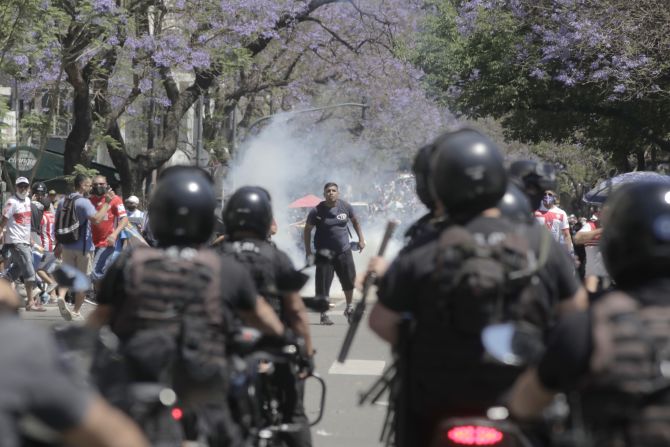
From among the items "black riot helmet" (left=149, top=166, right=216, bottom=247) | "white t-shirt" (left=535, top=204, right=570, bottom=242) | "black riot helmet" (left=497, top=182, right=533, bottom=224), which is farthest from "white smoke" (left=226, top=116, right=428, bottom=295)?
"black riot helmet" (left=149, top=166, right=216, bottom=247)

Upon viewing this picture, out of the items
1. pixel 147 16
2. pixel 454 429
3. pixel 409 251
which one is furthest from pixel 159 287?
pixel 147 16

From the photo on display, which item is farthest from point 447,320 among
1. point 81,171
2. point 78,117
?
point 78,117

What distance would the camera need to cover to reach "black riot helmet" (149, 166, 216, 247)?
452 cm

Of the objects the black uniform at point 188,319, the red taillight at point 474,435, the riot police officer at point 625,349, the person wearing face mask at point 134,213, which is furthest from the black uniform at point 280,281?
the person wearing face mask at point 134,213

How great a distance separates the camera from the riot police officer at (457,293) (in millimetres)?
3965

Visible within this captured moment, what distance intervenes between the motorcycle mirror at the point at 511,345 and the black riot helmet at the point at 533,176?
9.05ft

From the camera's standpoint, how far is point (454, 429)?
146 inches

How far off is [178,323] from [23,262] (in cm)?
1248

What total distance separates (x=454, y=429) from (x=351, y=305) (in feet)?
36.1

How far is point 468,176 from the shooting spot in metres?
4.11

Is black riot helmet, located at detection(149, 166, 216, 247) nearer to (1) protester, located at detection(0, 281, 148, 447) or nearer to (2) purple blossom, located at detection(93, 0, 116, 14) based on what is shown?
(1) protester, located at detection(0, 281, 148, 447)

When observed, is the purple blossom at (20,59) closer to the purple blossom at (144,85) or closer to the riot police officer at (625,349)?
the purple blossom at (144,85)

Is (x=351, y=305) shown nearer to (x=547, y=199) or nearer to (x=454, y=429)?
(x=547, y=199)

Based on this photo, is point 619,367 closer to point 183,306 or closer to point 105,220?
point 183,306
